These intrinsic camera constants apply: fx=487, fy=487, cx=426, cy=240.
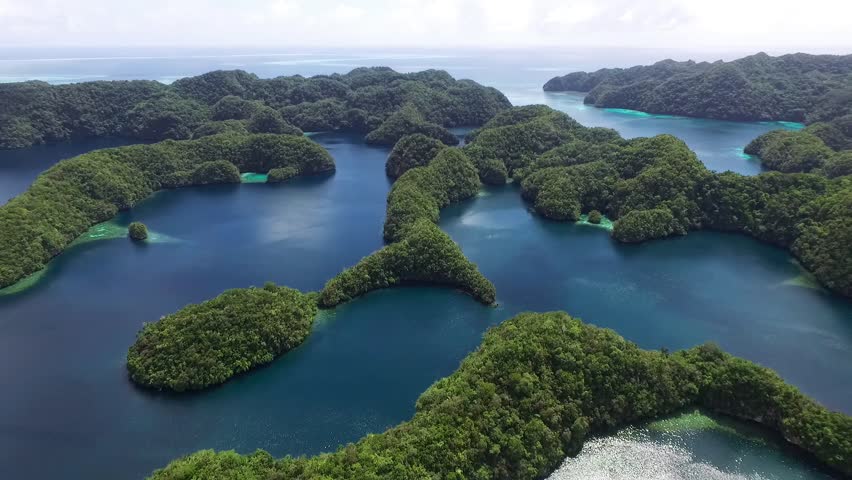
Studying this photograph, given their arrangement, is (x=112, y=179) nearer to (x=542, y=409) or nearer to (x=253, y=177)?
(x=253, y=177)

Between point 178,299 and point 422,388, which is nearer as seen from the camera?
point 422,388

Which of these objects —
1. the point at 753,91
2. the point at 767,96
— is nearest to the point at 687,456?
the point at 753,91

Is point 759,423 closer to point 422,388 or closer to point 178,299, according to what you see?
point 422,388

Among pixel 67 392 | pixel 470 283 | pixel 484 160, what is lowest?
pixel 67 392

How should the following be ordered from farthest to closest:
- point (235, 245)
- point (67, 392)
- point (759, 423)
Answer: point (235, 245) → point (67, 392) → point (759, 423)

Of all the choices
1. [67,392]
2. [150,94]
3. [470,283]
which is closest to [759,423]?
[470,283]

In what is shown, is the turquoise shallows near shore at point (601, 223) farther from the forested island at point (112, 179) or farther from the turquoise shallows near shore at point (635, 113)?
the turquoise shallows near shore at point (635, 113)
